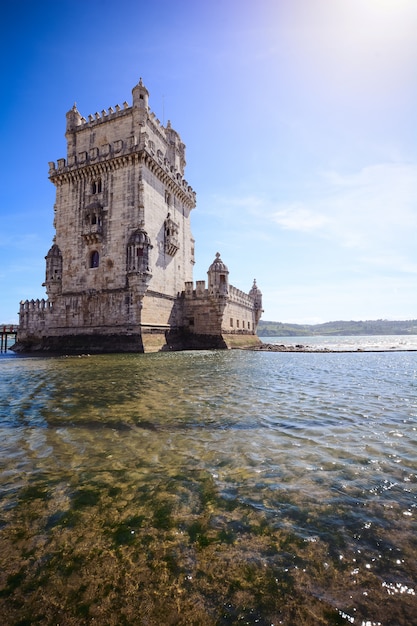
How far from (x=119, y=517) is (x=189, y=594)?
1.16 metres

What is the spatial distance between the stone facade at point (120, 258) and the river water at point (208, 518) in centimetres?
2006

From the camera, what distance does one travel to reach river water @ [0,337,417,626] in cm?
201

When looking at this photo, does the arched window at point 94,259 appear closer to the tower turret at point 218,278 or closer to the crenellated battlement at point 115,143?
the crenellated battlement at point 115,143

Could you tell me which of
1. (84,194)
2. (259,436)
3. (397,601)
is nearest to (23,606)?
(397,601)

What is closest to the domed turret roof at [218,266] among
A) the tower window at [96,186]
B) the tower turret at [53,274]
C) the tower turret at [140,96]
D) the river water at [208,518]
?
the tower window at [96,186]

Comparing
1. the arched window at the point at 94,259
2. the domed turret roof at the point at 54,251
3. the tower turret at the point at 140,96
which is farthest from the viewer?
the domed turret roof at the point at 54,251

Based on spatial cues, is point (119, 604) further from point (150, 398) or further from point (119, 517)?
point (150, 398)

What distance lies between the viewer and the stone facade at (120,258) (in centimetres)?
2603

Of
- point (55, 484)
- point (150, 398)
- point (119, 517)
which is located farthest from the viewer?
point (150, 398)

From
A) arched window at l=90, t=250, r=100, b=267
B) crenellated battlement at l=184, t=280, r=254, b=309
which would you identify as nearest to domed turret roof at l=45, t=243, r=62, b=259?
arched window at l=90, t=250, r=100, b=267

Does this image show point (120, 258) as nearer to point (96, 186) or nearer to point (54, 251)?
point (54, 251)

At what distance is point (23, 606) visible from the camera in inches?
78.2

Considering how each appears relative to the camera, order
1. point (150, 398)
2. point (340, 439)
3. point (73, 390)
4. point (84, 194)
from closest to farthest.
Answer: point (340, 439), point (150, 398), point (73, 390), point (84, 194)

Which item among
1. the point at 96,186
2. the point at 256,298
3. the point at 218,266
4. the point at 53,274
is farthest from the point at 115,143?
the point at 256,298
